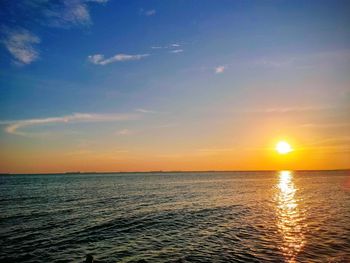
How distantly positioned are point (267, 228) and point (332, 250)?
923cm

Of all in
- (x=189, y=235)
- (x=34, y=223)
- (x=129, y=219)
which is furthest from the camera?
(x=129, y=219)

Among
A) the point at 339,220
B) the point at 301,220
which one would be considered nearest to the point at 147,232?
the point at 301,220

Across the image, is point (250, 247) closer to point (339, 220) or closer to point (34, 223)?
point (339, 220)

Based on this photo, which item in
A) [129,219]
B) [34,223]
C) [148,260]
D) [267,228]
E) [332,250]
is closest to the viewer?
[148,260]

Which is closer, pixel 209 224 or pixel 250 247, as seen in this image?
pixel 250 247

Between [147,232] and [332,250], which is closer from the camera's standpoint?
[332,250]

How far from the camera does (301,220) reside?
122 ft

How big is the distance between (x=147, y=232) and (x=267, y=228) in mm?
13172

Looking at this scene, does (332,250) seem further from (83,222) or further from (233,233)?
(83,222)

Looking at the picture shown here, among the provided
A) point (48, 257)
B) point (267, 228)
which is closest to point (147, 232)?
point (48, 257)

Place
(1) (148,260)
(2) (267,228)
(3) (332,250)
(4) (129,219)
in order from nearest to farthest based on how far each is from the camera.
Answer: (1) (148,260), (3) (332,250), (2) (267,228), (4) (129,219)

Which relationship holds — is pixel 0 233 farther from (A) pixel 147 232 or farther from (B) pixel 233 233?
(B) pixel 233 233

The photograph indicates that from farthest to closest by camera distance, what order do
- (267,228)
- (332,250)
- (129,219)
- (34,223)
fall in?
(129,219)
(34,223)
(267,228)
(332,250)

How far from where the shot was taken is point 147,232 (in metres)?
29.2
